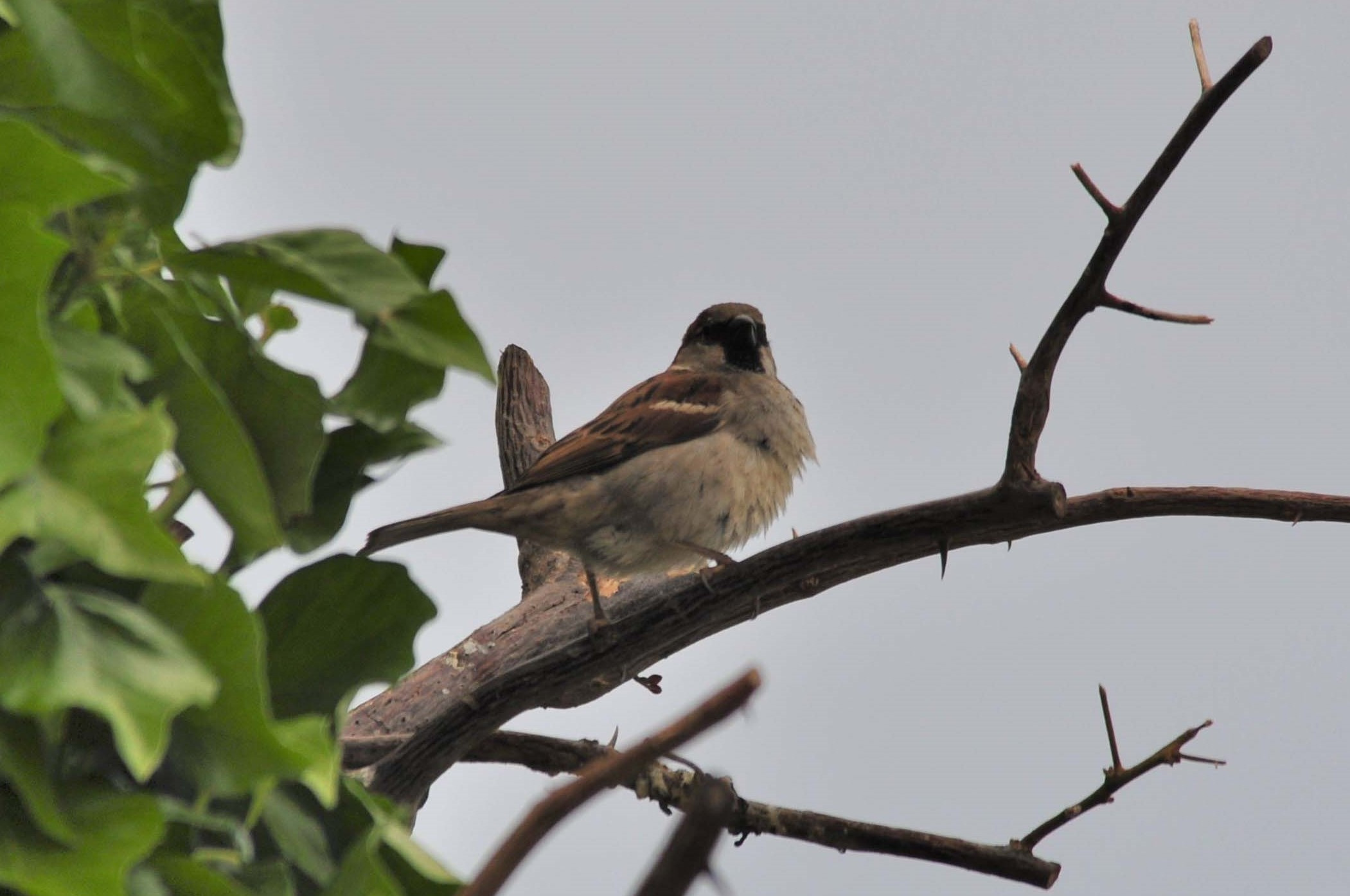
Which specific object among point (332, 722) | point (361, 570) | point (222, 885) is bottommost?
point (222, 885)

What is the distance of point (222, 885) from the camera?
1087 millimetres

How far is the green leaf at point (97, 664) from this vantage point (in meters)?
0.92

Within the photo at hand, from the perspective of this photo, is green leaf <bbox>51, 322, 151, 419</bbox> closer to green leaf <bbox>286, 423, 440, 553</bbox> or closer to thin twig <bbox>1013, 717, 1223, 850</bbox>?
green leaf <bbox>286, 423, 440, 553</bbox>

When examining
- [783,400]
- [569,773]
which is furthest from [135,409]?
[783,400]

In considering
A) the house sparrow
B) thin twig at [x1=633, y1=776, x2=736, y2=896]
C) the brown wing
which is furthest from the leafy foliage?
the brown wing

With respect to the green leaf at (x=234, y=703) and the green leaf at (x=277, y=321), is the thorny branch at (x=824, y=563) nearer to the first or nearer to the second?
the green leaf at (x=277, y=321)

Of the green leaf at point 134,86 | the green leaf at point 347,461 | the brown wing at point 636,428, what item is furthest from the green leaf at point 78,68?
the brown wing at point 636,428

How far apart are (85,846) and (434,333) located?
49cm

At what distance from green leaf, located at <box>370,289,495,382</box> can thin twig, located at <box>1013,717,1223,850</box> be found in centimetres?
232

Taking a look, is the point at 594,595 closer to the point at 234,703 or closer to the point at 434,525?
the point at 434,525

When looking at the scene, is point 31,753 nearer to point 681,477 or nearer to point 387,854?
point 387,854

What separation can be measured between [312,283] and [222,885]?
503mm

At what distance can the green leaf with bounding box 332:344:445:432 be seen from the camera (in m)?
1.25

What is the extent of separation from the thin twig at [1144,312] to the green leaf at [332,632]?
4.99 ft
